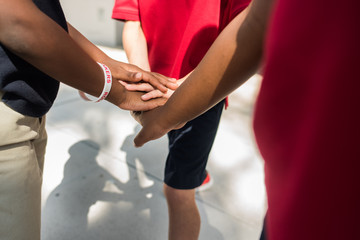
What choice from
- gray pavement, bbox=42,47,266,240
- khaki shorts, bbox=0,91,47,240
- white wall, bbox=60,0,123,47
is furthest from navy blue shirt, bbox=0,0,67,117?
white wall, bbox=60,0,123,47

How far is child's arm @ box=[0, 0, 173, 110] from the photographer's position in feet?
1.69

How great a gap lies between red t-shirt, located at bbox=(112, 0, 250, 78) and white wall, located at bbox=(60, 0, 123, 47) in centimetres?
505

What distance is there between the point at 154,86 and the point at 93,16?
225 inches

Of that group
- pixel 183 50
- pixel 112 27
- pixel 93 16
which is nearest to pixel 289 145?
pixel 183 50

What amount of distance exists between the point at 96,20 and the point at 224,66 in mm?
6128

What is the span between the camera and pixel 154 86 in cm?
102

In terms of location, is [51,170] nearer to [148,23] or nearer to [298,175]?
[148,23]

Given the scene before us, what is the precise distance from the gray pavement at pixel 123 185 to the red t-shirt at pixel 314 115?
1.17m

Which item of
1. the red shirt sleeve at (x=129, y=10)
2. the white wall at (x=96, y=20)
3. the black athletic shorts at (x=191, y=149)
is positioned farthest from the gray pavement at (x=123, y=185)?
the white wall at (x=96, y=20)

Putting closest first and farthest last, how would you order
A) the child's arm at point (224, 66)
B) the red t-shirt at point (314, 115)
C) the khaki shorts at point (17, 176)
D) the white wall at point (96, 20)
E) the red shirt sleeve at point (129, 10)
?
the red t-shirt at point (314, 115)
the child's arm at point (224, 66)
the khaki shorts at point (17, 176)
the red shirt sleeve at point (129, 10)
the white wall at point (96, 20)

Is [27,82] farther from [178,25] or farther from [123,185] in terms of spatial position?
[123,185]

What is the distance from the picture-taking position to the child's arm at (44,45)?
0.52m

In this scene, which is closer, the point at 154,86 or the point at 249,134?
the point at 154,86

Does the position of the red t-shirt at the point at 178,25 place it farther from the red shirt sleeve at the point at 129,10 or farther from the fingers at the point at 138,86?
the fingers at the point at 138,86
